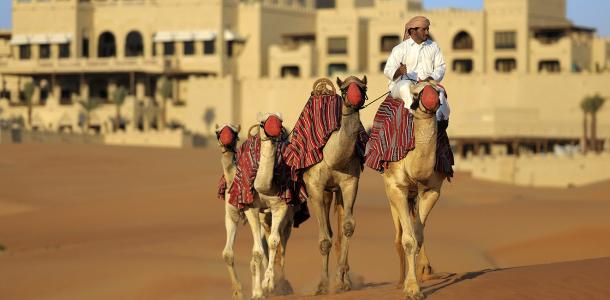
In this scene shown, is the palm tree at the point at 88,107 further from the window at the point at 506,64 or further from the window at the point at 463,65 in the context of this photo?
the window at the point at 506,64

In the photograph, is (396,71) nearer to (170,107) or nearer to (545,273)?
(545,273)

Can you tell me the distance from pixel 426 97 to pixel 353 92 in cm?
229

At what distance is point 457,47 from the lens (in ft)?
332

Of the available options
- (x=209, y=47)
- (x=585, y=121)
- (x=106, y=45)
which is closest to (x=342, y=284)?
(x=585, y=121)

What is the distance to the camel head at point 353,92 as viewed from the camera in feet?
70.8

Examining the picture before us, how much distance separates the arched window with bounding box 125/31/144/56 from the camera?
108375 mm

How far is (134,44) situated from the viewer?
357 ft

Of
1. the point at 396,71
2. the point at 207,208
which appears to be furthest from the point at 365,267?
the point at 207,208

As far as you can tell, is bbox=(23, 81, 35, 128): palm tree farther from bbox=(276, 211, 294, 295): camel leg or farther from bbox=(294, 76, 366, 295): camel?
bbox=(294, 76, 366, 295): camel

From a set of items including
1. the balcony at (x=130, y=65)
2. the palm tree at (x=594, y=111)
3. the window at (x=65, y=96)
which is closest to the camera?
the palm tree at (x=594, y=111)

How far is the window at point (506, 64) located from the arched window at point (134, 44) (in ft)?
78.9

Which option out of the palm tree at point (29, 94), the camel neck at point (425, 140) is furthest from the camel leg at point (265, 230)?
the palm tree at point (29, 94)

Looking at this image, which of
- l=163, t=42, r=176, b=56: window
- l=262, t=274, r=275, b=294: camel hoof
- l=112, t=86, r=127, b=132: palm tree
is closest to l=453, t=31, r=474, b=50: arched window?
l=163, t=42, r=176, b=56: window

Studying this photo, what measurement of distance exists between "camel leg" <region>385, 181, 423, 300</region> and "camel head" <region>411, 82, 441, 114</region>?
1.08m
